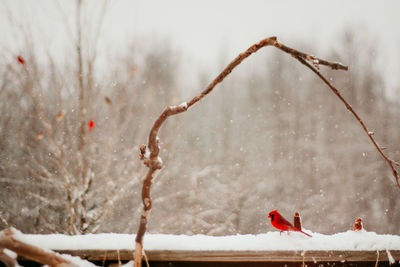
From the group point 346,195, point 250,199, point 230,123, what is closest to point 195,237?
point 250,199

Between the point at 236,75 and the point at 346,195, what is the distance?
6100mm

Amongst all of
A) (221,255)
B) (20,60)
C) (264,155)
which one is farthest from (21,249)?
(264,155)

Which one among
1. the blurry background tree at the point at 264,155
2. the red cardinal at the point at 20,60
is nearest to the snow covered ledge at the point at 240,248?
the red cardinal at the point at 20,60

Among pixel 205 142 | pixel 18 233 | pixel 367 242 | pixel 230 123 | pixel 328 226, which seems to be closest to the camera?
pixel 18 233

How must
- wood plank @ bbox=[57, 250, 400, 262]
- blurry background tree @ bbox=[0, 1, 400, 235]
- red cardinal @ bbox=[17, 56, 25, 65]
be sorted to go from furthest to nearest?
blurry background tree @ bbox=[0, 1, 400, 235] < red cardinal @ bbox=[17, 56, 25, 65] < wood plank @ bbox=[57, 250, 400, 262]

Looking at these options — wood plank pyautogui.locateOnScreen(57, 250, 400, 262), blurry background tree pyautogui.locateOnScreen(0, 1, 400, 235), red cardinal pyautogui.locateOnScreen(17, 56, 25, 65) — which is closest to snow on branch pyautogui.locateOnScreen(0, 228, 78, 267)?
wood plank pyautogui.locateOnScreen(57, 250, 400, 262)

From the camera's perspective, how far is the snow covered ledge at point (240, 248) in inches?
49.8

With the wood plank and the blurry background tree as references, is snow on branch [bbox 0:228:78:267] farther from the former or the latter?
the blurry background tree

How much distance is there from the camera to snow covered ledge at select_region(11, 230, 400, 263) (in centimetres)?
126

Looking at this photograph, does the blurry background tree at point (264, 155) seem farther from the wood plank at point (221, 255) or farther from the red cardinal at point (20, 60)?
the wood plank at point (221, 255)

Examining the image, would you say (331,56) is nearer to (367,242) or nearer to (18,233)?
(367,242)

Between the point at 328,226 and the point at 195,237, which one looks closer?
the point at 195,237

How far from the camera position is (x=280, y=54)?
12609 mm

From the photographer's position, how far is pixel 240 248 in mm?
1272
